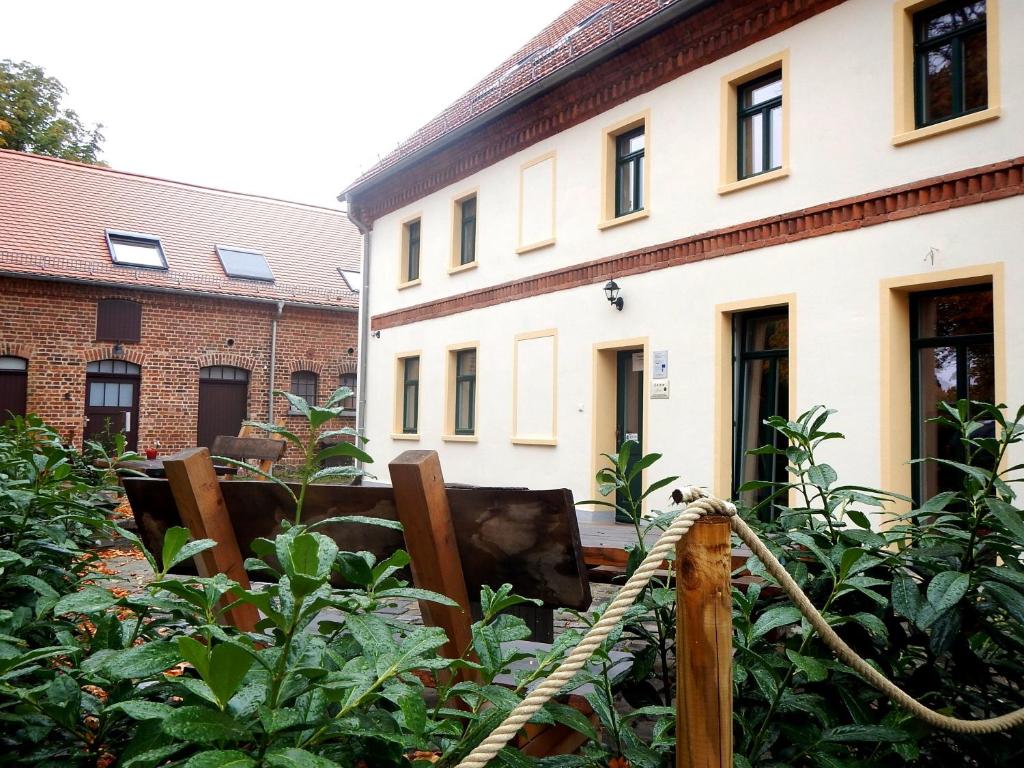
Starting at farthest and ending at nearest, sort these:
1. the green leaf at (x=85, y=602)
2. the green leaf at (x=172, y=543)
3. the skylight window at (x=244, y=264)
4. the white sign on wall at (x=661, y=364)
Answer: the skylight window at (x=244, y=264), the white sign on wall at (x=661, y=364), the green leaf at (x=172, y=543), the green leaf at (x=85, y=602)

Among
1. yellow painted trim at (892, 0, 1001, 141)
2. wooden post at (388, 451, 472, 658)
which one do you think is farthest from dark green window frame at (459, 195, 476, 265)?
wooden post at (388, 451, 472, 658)

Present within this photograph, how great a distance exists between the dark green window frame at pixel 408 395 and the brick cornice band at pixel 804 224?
3.37 meters

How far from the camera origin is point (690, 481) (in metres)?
10.1

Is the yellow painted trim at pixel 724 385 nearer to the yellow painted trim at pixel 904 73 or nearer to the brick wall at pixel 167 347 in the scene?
the yellow painted trim at pixel 904 73

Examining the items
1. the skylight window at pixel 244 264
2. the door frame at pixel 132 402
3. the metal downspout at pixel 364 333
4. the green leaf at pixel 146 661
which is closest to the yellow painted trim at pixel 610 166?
the metal downspout at pixel 364 333

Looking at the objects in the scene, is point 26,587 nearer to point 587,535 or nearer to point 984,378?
point 587,535

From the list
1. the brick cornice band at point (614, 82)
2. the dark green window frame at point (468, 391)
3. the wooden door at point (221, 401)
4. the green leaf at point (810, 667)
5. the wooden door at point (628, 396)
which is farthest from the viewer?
the wooden door at point (221, 401)

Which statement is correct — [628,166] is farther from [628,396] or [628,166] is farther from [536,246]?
[628,396]

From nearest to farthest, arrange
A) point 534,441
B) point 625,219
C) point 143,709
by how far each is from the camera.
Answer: point 143,709 → point 625,219 → point 534,441

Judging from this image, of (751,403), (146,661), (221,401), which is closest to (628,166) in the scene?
(751,403)

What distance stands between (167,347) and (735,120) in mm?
15500

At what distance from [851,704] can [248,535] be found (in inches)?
68.0

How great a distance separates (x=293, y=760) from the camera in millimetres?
973

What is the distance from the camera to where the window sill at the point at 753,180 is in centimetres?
913
